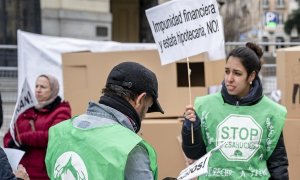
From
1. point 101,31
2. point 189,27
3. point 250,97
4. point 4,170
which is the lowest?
point 4,170

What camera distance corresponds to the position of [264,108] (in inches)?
121

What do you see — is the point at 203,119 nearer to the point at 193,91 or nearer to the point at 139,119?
the point at 139,119

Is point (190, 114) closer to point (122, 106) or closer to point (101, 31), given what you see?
point (122, 106)

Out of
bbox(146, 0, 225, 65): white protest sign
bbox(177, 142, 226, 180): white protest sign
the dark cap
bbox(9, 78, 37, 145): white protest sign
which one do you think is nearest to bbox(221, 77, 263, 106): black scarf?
bbox(146, 0, 225, 65): white protest sign

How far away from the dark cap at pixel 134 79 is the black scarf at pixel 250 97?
3.82 ft

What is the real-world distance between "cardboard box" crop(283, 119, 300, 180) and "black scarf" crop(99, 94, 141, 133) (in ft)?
7.65

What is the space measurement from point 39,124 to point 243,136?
1.78 m

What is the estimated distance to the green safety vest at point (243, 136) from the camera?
9.96 feet

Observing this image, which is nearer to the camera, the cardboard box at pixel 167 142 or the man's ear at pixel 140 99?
the man's ear at pixel 140 99

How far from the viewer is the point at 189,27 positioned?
131 inches

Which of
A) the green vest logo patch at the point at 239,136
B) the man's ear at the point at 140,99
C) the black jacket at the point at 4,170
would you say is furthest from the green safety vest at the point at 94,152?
the green vest logo patch at the point at 239,136

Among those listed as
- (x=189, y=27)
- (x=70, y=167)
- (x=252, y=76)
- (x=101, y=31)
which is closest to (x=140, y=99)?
(x=70, y=167)

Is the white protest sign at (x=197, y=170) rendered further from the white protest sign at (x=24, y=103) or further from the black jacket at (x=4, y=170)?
the white protest sign at (x=24, y=103)

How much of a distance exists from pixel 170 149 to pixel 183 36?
4.36 feet
